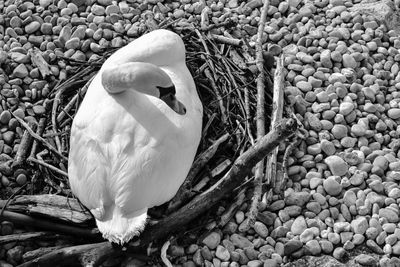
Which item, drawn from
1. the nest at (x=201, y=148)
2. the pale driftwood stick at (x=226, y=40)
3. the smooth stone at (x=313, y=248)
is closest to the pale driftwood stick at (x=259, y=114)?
the nest at (x=201, y=148)

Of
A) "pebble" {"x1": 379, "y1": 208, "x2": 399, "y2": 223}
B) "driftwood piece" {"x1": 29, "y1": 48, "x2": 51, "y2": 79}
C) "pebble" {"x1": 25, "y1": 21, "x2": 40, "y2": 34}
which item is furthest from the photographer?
"pebble" {"x1": 25, "y1": 21, "x2": 40, "y2": 34}

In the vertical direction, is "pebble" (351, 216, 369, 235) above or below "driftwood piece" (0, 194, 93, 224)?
below

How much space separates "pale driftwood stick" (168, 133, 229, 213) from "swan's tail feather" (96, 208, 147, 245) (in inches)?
12.6

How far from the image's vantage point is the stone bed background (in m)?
4.60

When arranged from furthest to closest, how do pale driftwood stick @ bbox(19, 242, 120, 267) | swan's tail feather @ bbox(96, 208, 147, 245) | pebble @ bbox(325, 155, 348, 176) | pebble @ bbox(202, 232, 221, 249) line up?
pebble @ bbox(325, 155, 348, 176)
pebble @ bbox(202, 232, 221, 249)
pale driftwood stick @ bbox(19, 242, 120, 267)
swan's tail feather @ bbox(96, 208, 147, 245)

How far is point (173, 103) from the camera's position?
172 inches

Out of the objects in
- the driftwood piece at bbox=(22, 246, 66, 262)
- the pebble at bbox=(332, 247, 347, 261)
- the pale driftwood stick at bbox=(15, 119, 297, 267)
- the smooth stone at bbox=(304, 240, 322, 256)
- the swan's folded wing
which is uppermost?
the swan's folded wing

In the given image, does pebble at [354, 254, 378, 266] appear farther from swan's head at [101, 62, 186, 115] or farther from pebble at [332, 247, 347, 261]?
swan's head at [101, 62, 186, 115]

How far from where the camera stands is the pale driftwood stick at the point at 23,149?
4.98 metres

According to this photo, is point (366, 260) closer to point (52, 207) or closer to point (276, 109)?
point (276, 109)

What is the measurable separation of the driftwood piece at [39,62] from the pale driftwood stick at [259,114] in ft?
5.18

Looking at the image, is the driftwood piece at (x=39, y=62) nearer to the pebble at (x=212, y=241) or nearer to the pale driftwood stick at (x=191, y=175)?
the pale driftwood stick at (x=191, y=175)

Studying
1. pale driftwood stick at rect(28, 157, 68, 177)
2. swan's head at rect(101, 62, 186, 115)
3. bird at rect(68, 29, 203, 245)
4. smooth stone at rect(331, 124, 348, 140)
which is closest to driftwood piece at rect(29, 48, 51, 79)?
pale driftwood stick at rect(28, 157, 68, 177)

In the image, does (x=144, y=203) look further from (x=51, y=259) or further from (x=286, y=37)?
(x=286, y=37)
